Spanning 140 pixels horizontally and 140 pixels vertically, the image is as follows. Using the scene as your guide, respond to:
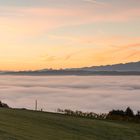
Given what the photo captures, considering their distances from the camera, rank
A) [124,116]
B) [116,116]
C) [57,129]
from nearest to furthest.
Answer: [57,129] < [116,116] < [124,116]

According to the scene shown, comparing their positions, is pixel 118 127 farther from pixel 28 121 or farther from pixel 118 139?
pixel 28 121

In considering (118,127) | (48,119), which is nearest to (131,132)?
(118,127)

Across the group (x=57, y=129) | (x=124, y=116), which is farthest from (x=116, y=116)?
(x=57, y=129)

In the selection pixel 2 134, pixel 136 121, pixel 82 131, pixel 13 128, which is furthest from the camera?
pixel 136 121

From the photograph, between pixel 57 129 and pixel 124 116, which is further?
pixel 124 116

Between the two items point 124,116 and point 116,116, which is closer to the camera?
point 116,116

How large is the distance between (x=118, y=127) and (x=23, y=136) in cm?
1464

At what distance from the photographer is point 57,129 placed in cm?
3528

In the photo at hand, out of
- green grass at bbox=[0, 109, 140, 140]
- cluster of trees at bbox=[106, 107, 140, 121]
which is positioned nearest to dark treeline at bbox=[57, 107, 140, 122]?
cluster of trees at bbox=[106, 107, 140, 121]

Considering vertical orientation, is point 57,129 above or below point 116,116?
below

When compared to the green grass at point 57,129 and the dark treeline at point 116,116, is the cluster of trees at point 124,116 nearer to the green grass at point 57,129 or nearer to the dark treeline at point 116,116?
the dark treeline at point 116,116

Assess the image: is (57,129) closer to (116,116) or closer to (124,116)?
(116,116)

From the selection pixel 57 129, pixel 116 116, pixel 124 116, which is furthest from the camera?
pixel 124 116

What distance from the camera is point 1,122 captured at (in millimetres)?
32062
